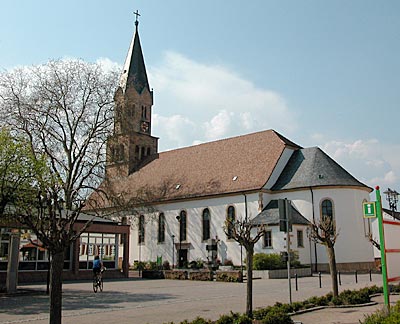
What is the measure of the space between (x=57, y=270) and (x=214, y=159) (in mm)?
42238

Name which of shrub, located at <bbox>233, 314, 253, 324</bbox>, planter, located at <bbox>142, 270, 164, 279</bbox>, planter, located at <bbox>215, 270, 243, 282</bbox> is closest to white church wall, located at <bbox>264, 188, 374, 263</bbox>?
planter, located at <bbox>215, 270, 243, 282</bbox>

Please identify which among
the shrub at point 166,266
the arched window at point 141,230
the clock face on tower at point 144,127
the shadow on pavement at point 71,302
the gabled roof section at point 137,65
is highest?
the gabled roof section at point 137,65

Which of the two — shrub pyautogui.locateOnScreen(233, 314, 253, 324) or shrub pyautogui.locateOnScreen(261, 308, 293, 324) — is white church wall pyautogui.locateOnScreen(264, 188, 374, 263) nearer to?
shrub pyautogui.locateOnScreen(261, 308, 293, 324)

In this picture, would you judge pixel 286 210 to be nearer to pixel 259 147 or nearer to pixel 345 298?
pixel 345 298

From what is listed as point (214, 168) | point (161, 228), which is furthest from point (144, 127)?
point (214, 168)

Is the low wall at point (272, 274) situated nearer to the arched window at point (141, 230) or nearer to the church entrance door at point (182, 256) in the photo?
the church entrance door at point (182, 256)

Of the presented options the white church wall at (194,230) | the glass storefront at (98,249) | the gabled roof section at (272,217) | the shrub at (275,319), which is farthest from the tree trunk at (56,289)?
the white church wall at (194,230)

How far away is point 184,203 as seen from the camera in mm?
48125

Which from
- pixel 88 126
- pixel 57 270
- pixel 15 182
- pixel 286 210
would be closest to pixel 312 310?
pixel 286 210

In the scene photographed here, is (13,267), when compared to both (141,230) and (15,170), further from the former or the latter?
(141,230)

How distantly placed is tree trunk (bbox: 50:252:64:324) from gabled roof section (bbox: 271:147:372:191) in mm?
34983

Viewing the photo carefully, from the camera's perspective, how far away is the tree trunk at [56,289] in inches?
293

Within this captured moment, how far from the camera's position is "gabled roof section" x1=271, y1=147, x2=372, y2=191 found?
134ft

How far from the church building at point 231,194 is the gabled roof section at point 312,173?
0.09 m
